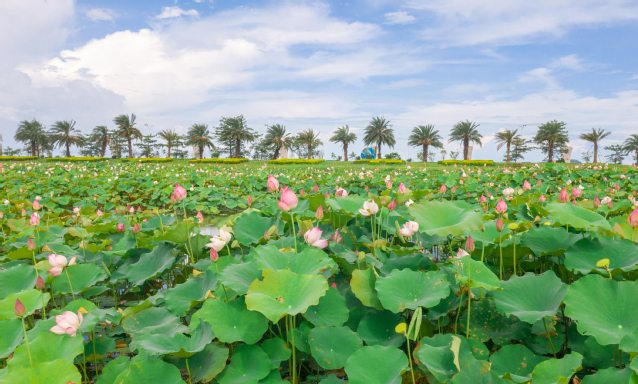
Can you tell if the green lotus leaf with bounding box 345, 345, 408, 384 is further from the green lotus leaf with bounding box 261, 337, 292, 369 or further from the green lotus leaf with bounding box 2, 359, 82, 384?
the green lotus leaf with bounding box 2, 359, 82, 384

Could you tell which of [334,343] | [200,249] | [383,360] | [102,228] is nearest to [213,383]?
[334,343]

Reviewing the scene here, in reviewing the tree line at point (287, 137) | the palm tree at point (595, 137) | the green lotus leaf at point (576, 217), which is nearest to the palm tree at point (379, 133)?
the tree line at point (287, 137)

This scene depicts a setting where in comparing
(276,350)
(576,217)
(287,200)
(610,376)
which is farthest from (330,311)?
(576,217)

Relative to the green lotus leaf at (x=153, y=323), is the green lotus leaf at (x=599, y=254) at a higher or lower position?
higher

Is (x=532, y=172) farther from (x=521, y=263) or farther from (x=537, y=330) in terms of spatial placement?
(x=537, y=330)

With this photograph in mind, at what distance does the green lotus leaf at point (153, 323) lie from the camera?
1.35m

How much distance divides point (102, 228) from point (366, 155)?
30.4m

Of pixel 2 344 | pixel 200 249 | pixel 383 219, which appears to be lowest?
pixel 2 344

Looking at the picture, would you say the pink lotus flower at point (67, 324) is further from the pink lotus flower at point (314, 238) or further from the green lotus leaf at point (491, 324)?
the green lotus leaf at point (491, 324)

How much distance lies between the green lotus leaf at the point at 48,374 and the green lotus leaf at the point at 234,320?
0.40 meters

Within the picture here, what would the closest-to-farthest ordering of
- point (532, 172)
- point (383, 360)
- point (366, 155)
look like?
point (383, 360), point (532, 172), point (366, 155)

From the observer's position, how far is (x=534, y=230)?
61.6 inches

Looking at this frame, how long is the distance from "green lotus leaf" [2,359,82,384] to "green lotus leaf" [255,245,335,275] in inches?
25.9

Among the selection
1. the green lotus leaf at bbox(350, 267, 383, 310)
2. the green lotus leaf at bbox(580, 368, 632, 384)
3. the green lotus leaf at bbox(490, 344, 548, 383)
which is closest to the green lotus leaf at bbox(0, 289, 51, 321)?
the green lotus leaf at bbox(350, 267, 383, 310)
